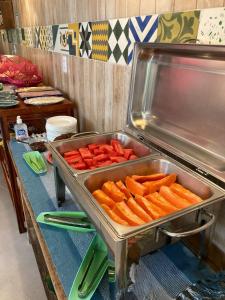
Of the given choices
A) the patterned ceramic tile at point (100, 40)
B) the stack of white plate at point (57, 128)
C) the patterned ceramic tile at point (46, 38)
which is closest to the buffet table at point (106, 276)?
the stack of white plate at point (57, 128)

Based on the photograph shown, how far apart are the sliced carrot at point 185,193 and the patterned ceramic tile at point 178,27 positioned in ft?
1.64

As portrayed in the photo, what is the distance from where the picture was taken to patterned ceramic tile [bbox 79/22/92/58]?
5.10 ft

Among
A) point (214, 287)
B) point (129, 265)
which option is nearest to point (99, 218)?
point (129, 265)

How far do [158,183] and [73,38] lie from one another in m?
1.36

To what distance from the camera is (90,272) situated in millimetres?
755

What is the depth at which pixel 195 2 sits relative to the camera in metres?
0.84

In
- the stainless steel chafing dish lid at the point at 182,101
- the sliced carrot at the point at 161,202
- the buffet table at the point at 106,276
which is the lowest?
the buffet table at the point at 106,276

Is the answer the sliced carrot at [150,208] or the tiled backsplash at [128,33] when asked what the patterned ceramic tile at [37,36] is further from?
the sliced carrot at [150,208]

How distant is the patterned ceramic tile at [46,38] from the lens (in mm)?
2264

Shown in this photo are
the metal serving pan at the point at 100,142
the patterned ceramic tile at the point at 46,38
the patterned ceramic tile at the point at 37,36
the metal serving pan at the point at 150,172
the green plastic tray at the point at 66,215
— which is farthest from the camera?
the patterned ceramic tile at the point at 37,36

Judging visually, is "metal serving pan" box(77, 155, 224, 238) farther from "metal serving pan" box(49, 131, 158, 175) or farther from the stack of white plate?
the stack of white plate

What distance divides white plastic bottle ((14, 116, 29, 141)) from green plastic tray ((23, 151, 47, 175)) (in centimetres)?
21

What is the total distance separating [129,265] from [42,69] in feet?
8.25

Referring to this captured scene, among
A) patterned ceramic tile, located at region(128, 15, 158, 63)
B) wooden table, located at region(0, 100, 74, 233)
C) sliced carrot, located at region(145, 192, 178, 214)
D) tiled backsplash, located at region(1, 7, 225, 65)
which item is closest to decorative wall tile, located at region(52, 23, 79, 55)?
tiled backsplash, located at region(1, 7, 225, 65)
